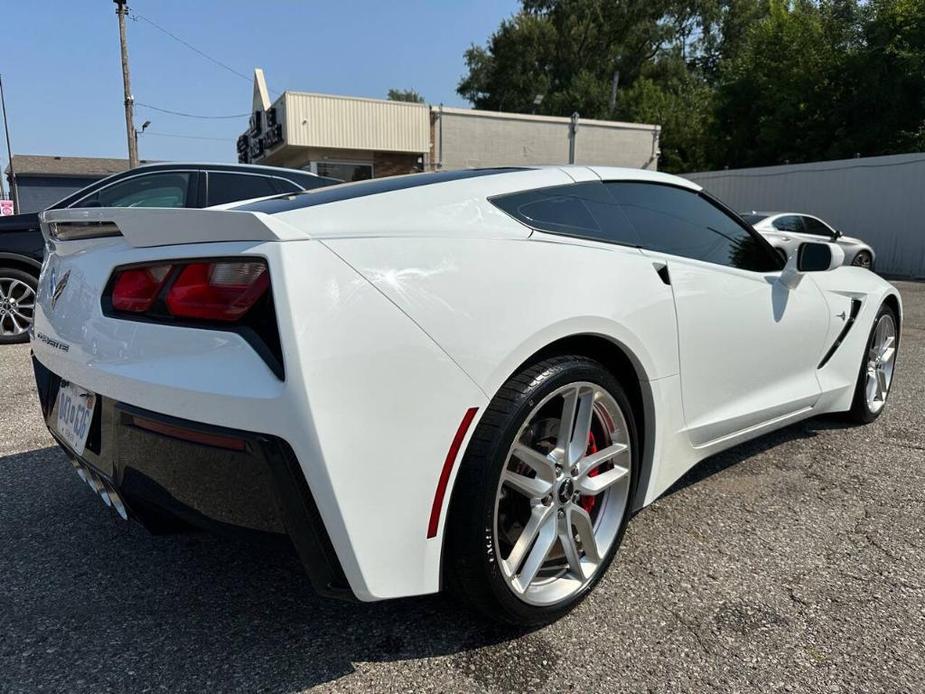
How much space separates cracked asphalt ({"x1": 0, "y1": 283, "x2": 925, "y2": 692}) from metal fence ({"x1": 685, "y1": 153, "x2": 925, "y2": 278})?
662 inches

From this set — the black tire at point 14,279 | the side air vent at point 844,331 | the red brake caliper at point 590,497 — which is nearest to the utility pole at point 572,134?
the black tire at point 14,279

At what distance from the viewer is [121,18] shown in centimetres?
1902

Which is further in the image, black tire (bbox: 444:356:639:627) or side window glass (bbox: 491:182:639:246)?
side window glass (bbox: 491:182:639:246)

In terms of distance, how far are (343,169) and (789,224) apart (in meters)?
12.6

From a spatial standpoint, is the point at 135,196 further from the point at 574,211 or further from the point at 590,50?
the point at 590,50

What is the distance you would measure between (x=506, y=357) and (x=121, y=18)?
2208cm

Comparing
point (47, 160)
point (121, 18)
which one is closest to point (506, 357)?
point (121, 18)

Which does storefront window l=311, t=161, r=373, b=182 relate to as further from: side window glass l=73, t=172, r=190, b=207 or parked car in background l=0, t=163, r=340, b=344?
side window glass l=73, t=172, r=190, b=207

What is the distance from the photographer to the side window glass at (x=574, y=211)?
6.77 ft

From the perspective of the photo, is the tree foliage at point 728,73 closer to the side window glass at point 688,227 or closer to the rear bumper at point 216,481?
the side window glass at point 688,227

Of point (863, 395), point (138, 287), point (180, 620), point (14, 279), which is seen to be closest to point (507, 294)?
point (138, 287)

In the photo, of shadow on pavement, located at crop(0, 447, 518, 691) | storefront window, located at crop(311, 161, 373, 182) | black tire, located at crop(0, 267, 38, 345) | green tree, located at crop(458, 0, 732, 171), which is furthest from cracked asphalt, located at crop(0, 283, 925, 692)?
green tree, located at crop(458, 0, 732, 171)

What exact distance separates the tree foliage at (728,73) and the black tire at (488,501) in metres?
24.5

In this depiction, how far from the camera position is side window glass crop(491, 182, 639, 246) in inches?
81.3
